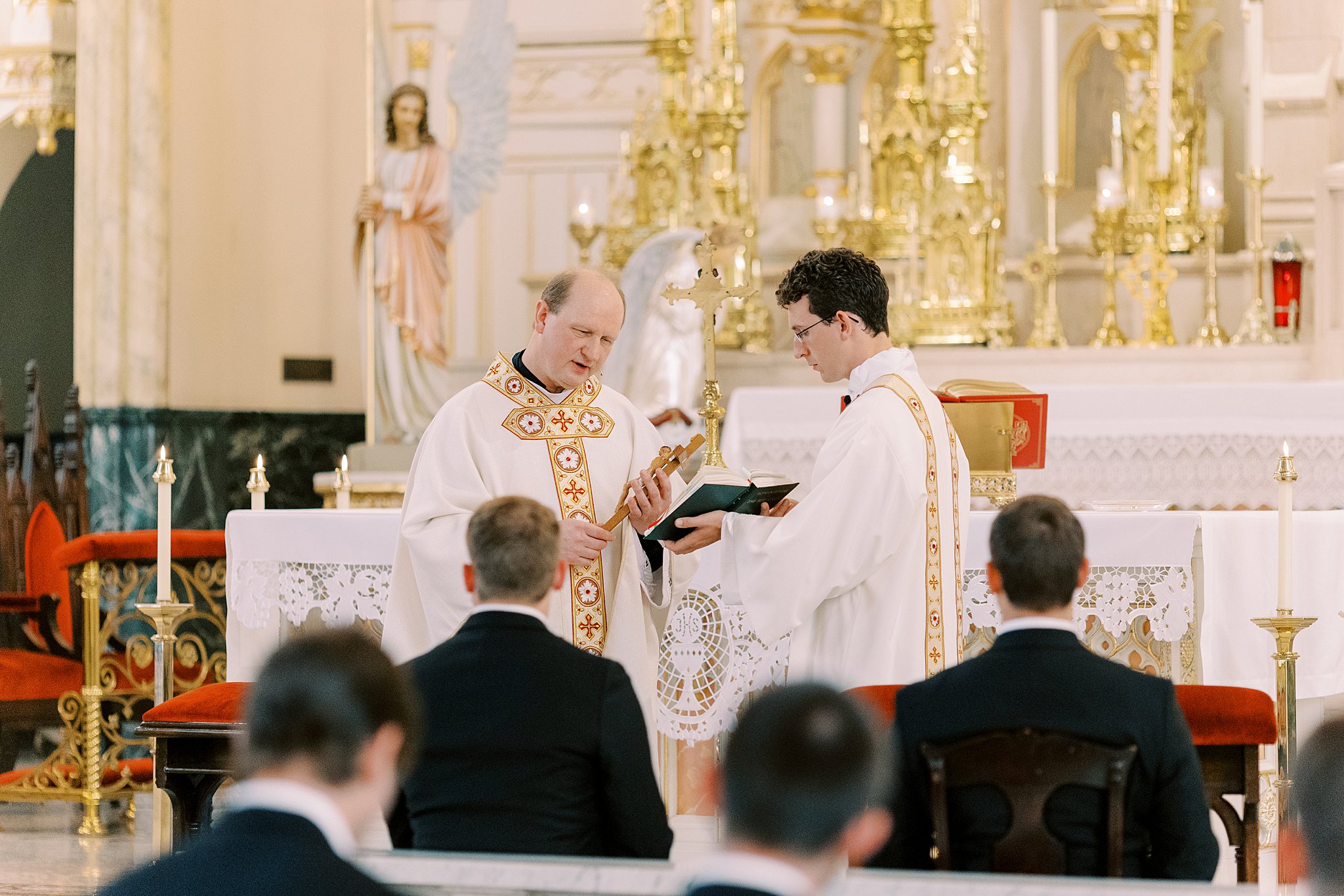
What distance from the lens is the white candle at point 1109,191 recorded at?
7.84 m

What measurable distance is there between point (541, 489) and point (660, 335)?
4411 mm

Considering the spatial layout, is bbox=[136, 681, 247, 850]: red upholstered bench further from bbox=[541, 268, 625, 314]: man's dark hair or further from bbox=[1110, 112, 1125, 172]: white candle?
bbox=[1110, 112, 1125, 172]: white candle

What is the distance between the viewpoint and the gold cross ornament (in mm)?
7797

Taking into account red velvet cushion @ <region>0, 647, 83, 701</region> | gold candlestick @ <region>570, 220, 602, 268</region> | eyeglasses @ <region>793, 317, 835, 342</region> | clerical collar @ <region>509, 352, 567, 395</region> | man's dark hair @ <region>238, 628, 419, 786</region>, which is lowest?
red velvet cushion @ <region>0, 647, 83, 701</region>

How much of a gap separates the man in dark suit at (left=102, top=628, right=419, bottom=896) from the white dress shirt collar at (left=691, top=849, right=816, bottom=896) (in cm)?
33

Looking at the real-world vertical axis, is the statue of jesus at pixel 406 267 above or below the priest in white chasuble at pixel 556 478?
above

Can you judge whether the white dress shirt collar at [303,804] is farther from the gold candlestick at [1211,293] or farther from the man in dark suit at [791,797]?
the gold candlestick at [1211,293]

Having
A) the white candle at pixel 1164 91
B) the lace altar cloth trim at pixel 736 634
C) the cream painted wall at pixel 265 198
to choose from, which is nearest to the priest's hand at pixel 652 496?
the lace altar cloth trim at pixel 736 634

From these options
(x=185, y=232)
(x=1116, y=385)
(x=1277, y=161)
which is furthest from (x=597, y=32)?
(x=1116, y=385)

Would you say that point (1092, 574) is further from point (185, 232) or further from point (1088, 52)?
point (185, 232)

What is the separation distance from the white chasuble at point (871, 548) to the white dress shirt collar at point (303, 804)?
167 cm

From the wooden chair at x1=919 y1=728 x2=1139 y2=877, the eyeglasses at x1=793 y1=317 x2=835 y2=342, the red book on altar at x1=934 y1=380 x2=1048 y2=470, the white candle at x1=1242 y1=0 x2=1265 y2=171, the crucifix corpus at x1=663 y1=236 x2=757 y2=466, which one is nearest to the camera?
the wooden chair at x1=919 y1=728 x2=1139 y2=877

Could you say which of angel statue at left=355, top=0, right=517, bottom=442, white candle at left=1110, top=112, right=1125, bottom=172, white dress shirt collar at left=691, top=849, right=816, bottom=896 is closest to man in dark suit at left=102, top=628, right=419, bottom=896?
white dress shirt collar at left=691, top=849, right=816, bottom=896

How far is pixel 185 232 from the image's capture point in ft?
35.0
